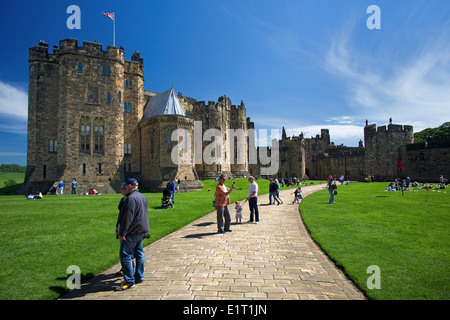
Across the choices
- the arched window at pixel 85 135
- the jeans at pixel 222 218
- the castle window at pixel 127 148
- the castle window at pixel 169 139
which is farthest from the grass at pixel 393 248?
→ the castle window at pixel 127 148

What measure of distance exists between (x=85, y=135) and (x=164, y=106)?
34.1ft

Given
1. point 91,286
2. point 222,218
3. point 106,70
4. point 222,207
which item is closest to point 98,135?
point 106,70

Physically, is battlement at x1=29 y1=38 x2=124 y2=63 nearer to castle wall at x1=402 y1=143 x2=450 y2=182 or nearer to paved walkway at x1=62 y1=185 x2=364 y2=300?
paved walkway at x1=62 y1=185 x2=364 y2=300

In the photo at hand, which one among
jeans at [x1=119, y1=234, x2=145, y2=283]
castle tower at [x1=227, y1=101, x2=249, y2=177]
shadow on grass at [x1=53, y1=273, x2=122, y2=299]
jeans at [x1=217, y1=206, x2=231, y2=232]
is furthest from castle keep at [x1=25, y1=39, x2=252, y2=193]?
jeans at [x1=119, y1=234, x2=145, y2=283]

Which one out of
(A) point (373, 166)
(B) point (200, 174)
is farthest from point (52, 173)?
(A) point (373, 166)

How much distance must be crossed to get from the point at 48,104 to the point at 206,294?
1392 inches

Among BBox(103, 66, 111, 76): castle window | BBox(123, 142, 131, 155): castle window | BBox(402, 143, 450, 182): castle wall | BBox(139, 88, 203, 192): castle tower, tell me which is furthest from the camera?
BBox(402, 143, 450, 182): castle wall

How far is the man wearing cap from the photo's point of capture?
500 cm

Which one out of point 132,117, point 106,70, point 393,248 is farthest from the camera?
point 132,117

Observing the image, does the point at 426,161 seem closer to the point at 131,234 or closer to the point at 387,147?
the point at 387,147

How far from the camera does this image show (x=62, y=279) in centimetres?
522

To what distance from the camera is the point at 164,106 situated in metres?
34.0

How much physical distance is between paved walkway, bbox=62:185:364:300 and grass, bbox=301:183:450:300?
19.0 inches
